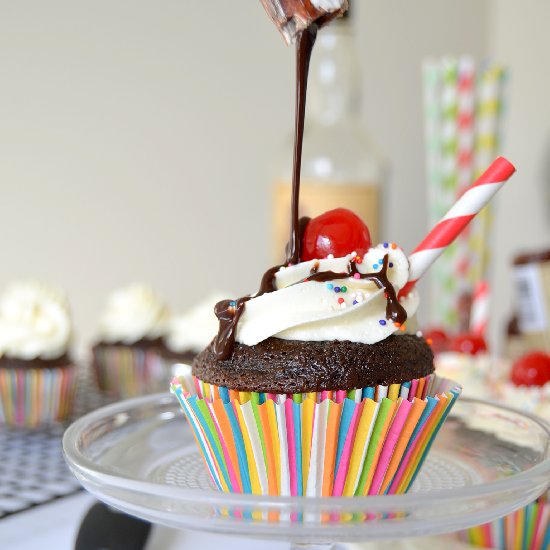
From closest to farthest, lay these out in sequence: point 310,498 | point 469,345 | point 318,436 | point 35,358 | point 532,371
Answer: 1. point 310,498
2. point 318,436
3. point 532,371
4. point 35,358
5. point 469,345

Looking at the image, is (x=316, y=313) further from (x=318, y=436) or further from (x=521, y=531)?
(x=521, y=531)

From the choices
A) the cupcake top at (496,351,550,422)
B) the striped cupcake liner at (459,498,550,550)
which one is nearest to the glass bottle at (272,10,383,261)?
the cupcake top at (496,351,550,422)

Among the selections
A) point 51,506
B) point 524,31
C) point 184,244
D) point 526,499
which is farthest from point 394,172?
A: point 526,499

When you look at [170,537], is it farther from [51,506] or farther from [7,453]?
[7,453]

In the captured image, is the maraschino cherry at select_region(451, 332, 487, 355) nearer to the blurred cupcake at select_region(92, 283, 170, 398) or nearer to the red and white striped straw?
the blurred cupcake at select_region(92, 283, 170, 398)

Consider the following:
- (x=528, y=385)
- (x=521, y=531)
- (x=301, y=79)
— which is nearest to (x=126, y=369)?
(x=528, y=385)

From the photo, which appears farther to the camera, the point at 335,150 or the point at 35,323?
the point at 335,150
